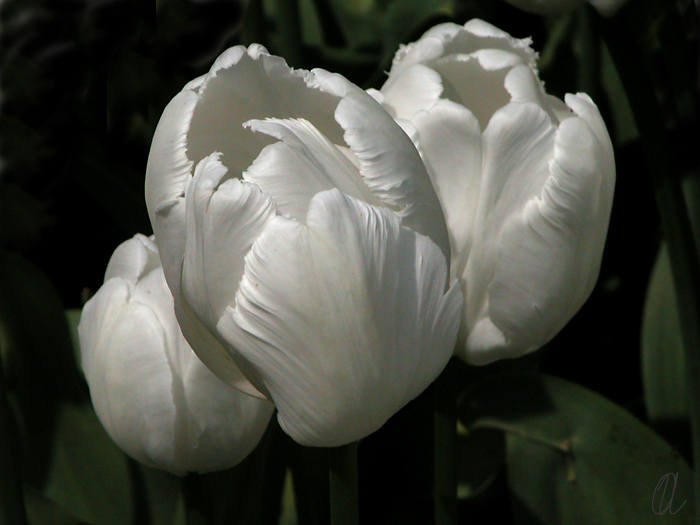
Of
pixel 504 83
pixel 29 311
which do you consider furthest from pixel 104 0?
pixel 504 83

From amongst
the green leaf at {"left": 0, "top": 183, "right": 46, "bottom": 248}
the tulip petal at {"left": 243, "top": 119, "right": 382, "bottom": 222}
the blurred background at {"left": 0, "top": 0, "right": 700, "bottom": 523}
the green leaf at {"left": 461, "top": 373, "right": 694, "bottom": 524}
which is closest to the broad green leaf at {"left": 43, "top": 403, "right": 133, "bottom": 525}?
the blurred background at {"left": 0, "top": 0, "right": 700, "bottom": 523}

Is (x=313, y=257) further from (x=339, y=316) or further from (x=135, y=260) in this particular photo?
(x=135, y=260)

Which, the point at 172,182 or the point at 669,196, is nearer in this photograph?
the point at 172,182

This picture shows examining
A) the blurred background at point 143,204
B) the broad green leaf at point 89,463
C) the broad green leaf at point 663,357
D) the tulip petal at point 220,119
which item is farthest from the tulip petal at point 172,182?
the broad green leaf at point 663,357

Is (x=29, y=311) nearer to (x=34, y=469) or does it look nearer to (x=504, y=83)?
(x=34, y=469)

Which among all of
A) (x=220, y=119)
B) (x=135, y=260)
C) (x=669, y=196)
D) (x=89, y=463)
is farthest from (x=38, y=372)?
(x=669, y=196)

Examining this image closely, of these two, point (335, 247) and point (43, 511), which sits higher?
point (335, 247)

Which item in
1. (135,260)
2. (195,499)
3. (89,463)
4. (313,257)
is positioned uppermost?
(313,257)
